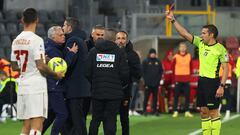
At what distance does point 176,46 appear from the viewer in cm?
2783

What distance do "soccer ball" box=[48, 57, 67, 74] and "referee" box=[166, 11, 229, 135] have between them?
2872mm

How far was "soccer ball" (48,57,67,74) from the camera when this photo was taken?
1193 cm

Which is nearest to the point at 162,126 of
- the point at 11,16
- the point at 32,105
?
the point at 32,105

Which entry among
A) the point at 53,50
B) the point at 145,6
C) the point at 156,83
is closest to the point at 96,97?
the point at 53,50

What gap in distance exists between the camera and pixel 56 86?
1297 cm

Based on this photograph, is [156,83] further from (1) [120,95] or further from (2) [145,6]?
(1) [120,95]

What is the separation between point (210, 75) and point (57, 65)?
3.49 m

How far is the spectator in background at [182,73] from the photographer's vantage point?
78.9ft

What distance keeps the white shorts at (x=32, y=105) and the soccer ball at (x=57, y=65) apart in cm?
87

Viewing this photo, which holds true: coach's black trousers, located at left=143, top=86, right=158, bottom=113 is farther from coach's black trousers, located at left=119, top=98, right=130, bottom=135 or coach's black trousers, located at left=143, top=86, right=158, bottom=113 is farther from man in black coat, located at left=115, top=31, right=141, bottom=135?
man in black coat, located at left=115, top=31, right=141, bottom=135

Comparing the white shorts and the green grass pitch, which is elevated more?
the white shorts

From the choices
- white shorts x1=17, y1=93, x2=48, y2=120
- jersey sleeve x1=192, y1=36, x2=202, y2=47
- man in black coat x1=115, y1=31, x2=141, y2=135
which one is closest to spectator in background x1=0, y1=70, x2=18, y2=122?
man in black coat x1=115, y1=31, x2=141, y2=135

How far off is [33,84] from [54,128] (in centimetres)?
208

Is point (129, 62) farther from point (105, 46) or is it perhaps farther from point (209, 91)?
point (209, 91)
